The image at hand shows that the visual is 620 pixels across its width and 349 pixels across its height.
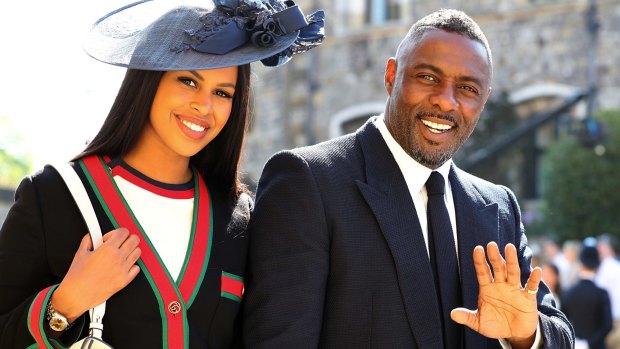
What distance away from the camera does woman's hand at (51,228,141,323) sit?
122 inches

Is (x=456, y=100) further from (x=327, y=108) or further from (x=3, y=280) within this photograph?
(x=327, y=108)

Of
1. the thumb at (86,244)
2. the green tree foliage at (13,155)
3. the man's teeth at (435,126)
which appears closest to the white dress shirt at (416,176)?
the man's teeth at (435,126)

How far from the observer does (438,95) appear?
3.50 metres

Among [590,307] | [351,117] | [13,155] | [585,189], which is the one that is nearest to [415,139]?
[590,307]

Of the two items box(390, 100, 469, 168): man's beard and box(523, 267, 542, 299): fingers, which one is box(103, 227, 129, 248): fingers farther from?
box(523, 267, 542, 299): fingers

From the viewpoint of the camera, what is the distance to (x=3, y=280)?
315 centimetres

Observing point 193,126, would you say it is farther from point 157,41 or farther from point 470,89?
point 470,89

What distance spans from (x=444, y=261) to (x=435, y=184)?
11.3 inches

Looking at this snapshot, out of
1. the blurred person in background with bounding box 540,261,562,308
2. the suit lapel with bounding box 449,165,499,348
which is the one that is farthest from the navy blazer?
the blurred person in background with bounding box 540,261,562,308

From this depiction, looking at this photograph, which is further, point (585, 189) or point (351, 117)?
point (351, 117)

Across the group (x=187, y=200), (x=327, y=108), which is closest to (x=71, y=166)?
(x=187, y=200)

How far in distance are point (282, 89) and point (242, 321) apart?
678 inches

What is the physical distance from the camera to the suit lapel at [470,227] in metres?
3.50

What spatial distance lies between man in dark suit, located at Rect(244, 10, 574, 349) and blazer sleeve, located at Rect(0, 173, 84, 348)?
0.65 metres
